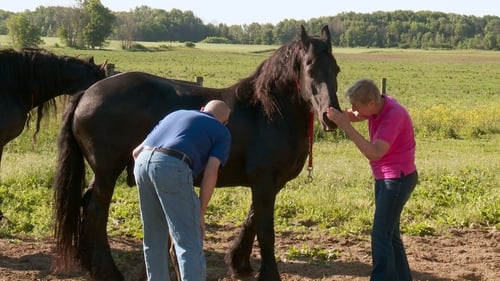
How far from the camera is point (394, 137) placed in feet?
16.8

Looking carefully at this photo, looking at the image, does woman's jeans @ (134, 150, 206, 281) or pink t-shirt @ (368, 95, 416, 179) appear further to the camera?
pink t-shirt @ (368, 95, 416, 179)

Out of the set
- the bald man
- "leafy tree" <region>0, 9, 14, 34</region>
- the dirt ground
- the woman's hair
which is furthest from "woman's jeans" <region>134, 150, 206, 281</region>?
"leafy tree" <region>0, 9, 14, 34</region>

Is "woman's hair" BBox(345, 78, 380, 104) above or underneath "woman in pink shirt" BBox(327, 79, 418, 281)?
above

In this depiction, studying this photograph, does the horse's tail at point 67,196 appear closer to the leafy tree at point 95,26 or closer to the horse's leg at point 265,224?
the horse's leg at point 265,224

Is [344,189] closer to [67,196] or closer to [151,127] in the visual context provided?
[151,127]

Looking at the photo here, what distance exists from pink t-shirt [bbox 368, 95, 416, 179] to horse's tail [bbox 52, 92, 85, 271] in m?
2.56

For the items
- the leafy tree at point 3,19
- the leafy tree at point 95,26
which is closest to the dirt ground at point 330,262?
the leafy tree at point 95,26

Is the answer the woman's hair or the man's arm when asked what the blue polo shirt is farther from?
the woman's hair

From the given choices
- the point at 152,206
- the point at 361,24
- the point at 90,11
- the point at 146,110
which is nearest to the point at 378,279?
the point at 152,206

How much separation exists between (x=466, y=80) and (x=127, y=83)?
1877 inches

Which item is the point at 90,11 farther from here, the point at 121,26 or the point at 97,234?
the point at 97,234

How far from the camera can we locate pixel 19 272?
609cm

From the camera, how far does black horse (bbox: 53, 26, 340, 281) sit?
560 centimetres

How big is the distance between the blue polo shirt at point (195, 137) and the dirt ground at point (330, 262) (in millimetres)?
2075
